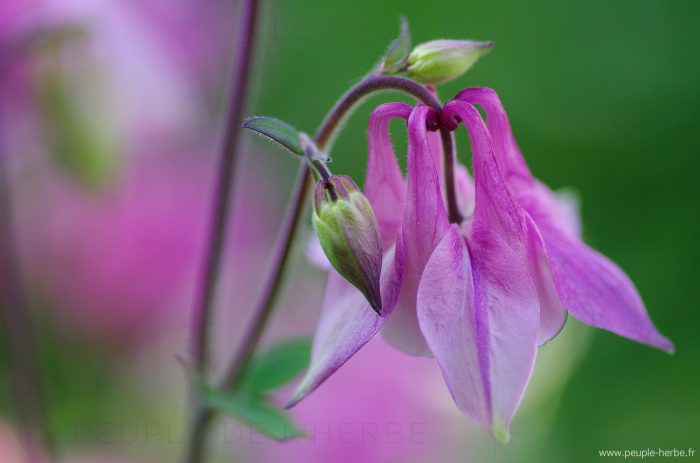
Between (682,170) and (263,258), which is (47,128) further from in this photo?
(682,170)

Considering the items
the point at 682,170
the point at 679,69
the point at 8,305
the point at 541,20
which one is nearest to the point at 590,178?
the point at 682,170

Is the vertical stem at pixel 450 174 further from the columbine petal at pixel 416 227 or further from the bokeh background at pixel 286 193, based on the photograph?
the bokeh background at pixel 286 193

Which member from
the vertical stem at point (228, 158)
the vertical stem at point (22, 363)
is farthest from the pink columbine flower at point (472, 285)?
the vertical stem at point (22, 363)

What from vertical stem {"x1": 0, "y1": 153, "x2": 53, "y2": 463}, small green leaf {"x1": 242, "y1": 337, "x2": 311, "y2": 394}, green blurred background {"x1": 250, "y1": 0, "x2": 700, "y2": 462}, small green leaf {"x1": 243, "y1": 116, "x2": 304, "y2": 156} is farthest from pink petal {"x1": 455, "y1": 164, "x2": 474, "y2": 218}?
green blurred background {"x1": 250, "y1": 0, "x2": 700, "y2": 462}

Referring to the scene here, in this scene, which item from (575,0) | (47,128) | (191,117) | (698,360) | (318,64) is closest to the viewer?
(47,128)

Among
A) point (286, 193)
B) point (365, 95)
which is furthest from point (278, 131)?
point (286, 193)

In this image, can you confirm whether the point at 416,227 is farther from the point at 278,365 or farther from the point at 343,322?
the point at 278,365
